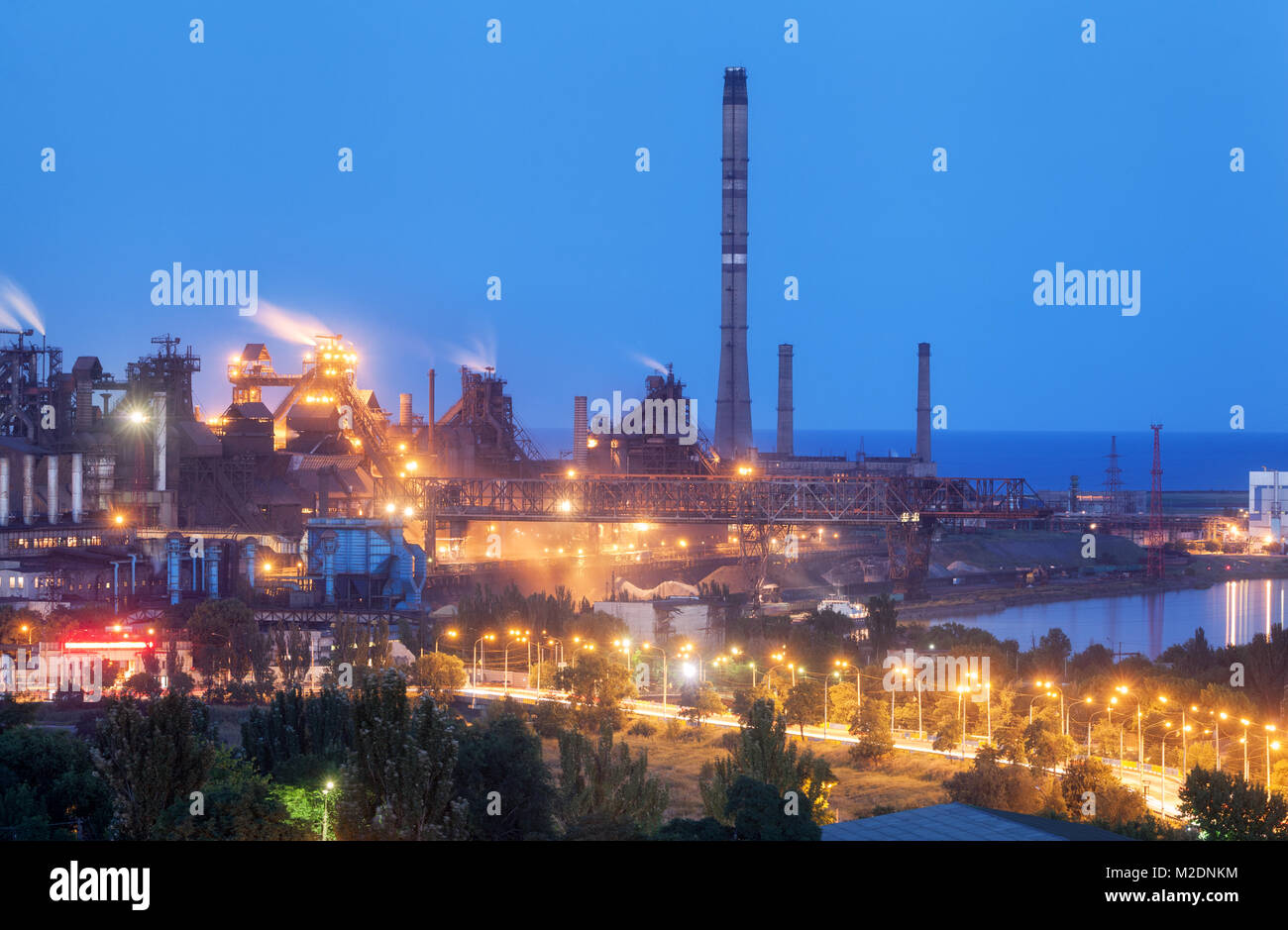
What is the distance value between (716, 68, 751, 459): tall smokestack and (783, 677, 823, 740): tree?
36098 mm

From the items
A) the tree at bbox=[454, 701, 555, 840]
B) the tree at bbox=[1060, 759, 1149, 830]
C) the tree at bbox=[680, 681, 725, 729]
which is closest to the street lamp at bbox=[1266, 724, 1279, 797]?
the tree at bbox=[1060, 759, 1149, 830]

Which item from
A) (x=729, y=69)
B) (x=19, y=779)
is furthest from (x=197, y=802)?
(x=729, y=69)

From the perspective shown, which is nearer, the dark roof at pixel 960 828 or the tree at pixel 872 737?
the dark roof at pixel 960 828

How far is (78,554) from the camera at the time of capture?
141 feet

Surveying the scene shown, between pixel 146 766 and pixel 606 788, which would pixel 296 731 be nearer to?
pixel 606 788

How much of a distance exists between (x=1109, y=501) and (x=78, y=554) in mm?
66705

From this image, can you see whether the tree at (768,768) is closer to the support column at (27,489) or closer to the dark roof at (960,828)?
the dark roof at (960,828)

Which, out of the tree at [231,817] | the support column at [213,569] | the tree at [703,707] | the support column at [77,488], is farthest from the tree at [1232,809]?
the support column at [77,488]

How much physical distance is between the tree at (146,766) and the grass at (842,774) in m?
8.80

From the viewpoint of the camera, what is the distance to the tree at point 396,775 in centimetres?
1223

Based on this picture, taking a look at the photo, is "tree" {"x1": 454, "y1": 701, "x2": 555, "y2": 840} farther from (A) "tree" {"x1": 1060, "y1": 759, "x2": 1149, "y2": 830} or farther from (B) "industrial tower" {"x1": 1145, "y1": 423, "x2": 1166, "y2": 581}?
(B) "industrial tower" {"x1": 1145, "y1": 423, "x2": 1166, "y2": 581}

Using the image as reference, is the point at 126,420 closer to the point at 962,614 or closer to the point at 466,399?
the point at 466,399

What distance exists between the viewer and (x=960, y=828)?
14898mm

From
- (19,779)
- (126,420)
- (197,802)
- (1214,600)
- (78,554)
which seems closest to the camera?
(197,802)
